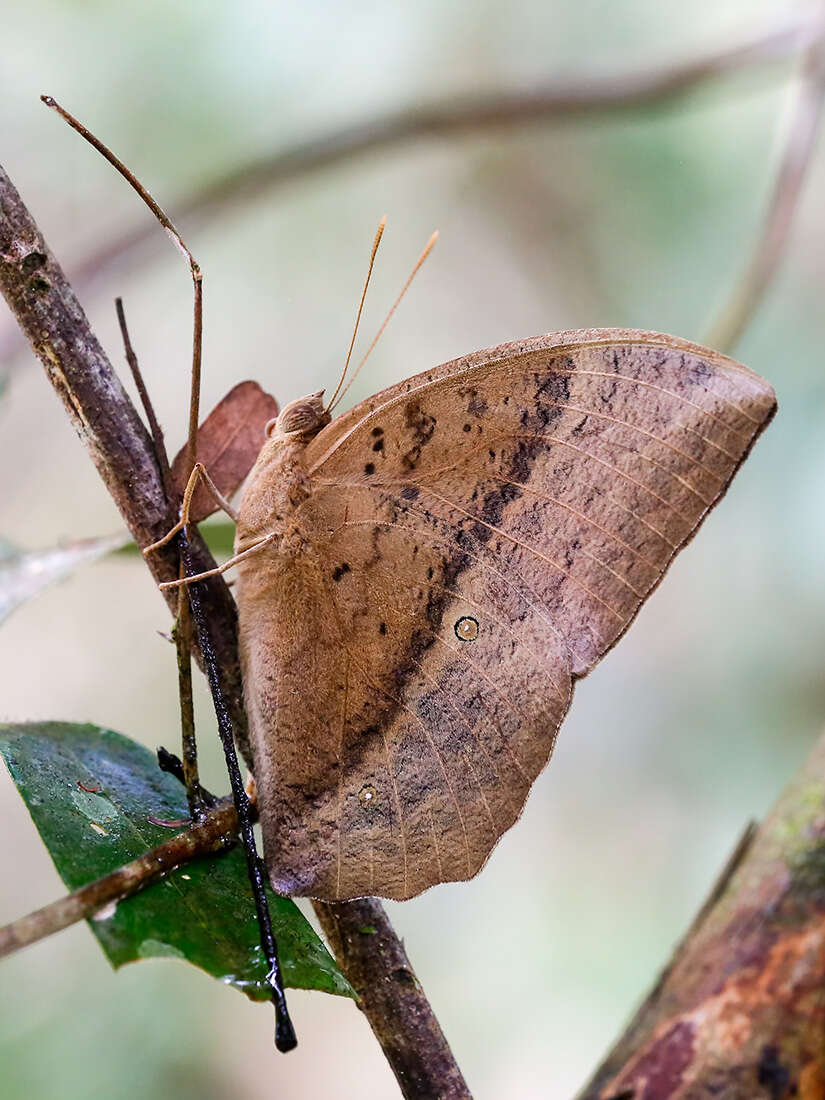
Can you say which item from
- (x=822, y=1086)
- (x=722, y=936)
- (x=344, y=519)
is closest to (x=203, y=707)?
(x=344, y=519)

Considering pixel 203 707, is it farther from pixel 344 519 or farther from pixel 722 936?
pixel 722 936

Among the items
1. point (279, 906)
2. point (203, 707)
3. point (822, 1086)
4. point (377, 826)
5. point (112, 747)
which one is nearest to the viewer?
point (822, 1086)

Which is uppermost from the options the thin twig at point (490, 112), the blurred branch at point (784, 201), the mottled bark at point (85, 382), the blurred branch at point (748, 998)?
the thin twig at point (490, 112)

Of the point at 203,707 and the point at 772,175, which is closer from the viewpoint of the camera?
the point at 203,707

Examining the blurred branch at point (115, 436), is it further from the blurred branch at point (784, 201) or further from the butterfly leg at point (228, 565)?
the blurred branch at point (784, 201)

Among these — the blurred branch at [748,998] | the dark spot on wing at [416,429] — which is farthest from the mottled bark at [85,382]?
the blurred branch at [748,998]

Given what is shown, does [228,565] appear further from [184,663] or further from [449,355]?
[449,355]
